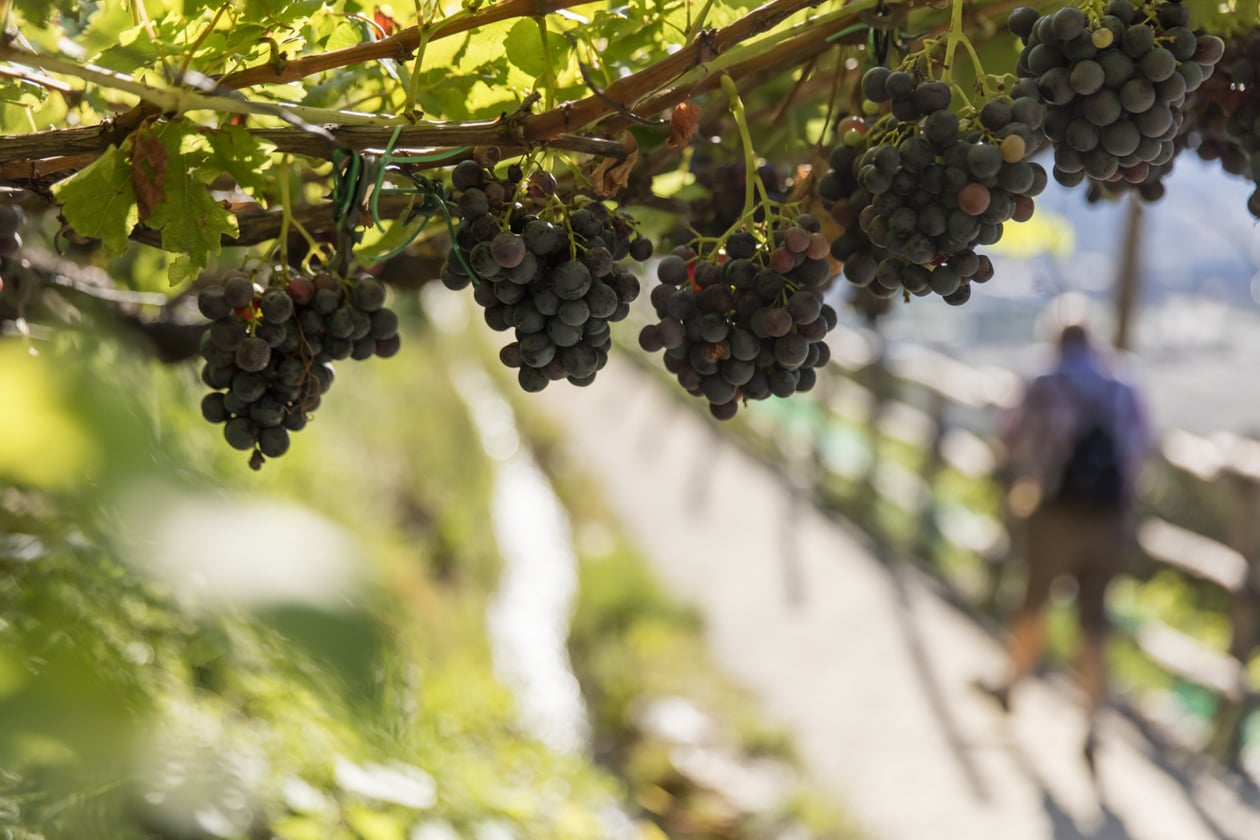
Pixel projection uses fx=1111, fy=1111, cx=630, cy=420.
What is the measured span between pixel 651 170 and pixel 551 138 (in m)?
0.26

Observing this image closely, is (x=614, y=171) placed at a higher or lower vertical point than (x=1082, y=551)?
lower

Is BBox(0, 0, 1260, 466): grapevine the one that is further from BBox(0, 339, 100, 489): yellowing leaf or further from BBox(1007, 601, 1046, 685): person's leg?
BBox(1007, 601, 1046, 685): person's leg

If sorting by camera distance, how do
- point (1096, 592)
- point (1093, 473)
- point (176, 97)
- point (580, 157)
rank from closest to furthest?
point (176, 97) < point (580, 157) < point (1093, 473) < point (1096, 592)

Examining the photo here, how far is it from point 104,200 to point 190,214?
56mm

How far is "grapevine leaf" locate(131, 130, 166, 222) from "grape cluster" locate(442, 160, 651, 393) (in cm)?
20

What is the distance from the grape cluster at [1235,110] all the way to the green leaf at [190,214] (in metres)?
0.73

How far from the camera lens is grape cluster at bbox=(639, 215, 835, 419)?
0.78 metres

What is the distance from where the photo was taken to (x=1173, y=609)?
17.7 ft

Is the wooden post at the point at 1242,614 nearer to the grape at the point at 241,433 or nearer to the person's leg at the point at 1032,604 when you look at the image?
the person's leg at the point at 1032,604

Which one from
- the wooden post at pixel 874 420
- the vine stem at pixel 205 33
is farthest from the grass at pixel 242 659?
the wooden post at pixel 874 420

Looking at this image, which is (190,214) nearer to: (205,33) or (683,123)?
(205,33)

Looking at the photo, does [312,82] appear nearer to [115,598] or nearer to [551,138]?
[551,138]

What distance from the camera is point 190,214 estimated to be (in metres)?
0.80

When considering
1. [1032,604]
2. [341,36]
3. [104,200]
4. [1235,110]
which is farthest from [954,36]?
[1032,604]
